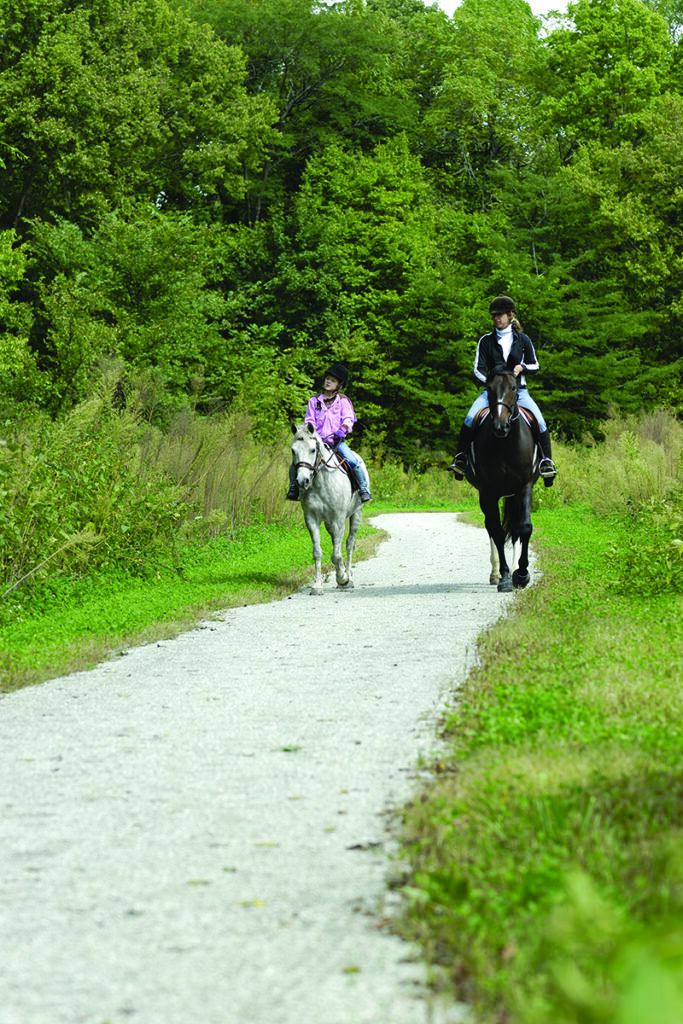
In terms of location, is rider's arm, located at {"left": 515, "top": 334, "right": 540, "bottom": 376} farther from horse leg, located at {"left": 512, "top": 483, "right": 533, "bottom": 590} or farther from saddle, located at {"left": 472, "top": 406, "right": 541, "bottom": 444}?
horse leg, located at {"left": 512, "top": 483, "right": 533, "bottom": 590}

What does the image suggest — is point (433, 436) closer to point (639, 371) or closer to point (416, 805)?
point (639, 371)

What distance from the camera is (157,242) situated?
31125 mm

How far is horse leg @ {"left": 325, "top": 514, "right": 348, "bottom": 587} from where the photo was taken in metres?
15.5

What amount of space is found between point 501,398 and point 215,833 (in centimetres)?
1005

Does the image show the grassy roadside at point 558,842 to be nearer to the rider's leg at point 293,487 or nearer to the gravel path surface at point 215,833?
the gravel path surface at point 215,833

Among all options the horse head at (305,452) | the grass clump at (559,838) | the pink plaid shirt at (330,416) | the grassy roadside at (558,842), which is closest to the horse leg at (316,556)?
the horse head at (305,452)

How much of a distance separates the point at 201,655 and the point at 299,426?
5.83m

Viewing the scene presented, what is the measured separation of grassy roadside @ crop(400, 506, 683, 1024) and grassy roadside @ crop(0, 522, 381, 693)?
338cm

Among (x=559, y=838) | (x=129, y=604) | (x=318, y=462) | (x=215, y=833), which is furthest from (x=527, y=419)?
(x=559, y=838)

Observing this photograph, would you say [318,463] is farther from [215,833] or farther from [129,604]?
[215,833]

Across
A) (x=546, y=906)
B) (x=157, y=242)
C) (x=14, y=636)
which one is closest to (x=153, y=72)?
(x=157, y=242)

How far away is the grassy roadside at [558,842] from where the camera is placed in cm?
215

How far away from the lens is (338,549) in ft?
50.9

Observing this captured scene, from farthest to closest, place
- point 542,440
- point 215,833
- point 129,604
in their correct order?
point 542,440 < point 129,604 < point 215,833
